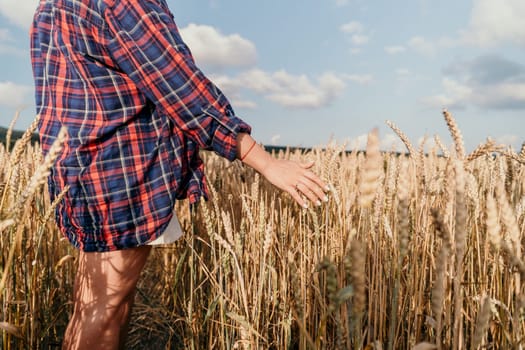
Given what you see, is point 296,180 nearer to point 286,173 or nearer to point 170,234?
point 286,173

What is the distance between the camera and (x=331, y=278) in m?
0.57

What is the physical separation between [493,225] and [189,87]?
2.39 ft

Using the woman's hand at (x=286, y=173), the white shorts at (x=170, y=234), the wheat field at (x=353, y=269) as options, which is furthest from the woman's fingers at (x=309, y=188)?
the white shorts at (x=170, y=234)

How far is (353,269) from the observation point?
48 cm

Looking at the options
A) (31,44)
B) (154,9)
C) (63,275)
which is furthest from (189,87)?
(63,275)

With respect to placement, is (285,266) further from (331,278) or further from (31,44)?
(31,44)

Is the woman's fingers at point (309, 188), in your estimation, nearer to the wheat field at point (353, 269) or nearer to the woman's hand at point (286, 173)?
the woman's hand at point (286, 173)

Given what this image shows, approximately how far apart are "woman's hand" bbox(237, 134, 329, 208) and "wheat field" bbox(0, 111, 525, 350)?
93 millimetres

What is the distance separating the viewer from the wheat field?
59cm

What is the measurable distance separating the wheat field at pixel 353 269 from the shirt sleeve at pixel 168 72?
0.73ft

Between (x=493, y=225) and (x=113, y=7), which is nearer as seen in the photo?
(x=493, y=225)

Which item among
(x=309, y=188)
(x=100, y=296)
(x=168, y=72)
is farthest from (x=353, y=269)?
(x=100, y=296)

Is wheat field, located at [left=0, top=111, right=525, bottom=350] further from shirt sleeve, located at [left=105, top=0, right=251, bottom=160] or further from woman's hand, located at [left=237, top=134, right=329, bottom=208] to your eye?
shirt sleeve, located at [left=105, top=0, right=251, bottom=160]

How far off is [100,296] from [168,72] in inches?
23.7
